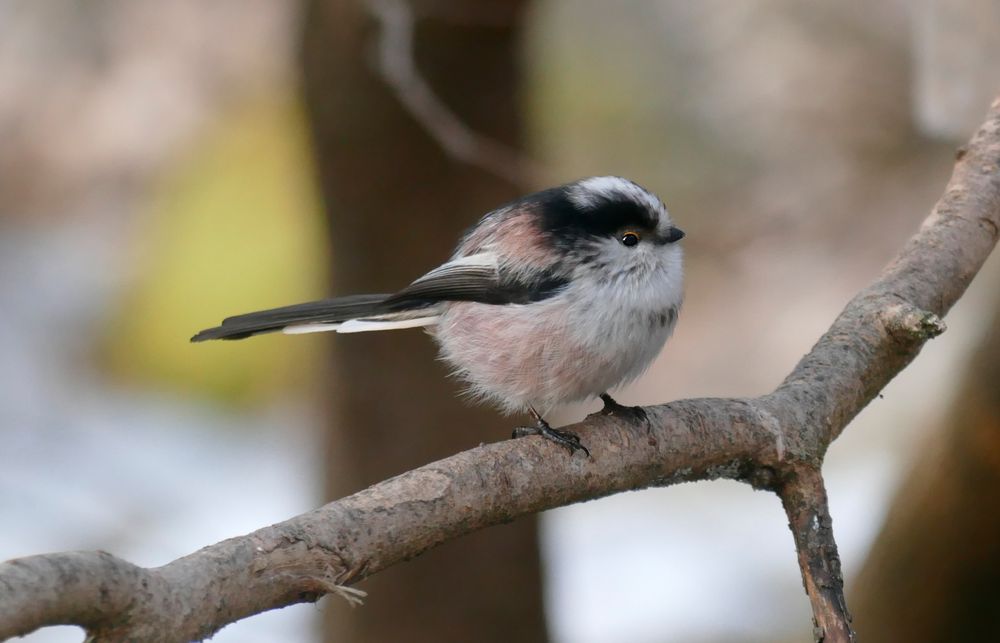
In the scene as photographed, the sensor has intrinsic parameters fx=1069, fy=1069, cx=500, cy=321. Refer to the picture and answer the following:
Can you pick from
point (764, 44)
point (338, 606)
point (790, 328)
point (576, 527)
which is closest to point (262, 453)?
point (576, 527)

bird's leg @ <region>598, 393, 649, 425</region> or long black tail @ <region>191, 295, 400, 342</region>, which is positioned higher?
long black tail @ <region>191, 295, 400, 342</region>

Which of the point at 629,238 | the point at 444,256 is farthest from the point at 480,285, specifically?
the point at 444,256

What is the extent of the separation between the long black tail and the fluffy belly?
0.21 m

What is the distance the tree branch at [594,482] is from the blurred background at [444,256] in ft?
4.99

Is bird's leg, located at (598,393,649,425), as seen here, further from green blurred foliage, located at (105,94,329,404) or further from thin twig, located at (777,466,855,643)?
green blurred foliage, located at (105,94,329,404)

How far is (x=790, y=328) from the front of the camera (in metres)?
7.55

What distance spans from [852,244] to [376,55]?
4.00 m

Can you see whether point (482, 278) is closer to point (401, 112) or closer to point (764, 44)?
point (401, 112)

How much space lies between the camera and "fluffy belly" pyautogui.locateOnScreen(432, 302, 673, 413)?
8.52ft

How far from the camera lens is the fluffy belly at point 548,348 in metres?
2.60

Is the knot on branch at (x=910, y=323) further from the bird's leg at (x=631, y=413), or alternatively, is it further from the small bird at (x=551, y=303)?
the bird's leg at (x=631, y=413)

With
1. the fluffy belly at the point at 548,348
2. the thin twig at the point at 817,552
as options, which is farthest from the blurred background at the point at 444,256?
the thin twig at the point at 817,552

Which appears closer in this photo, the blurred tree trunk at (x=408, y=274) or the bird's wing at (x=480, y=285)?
the bird's wing at (x=480, y=285)

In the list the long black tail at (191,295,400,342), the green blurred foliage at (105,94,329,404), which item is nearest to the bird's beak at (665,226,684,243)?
the long black tail at (191,295,400,342)
